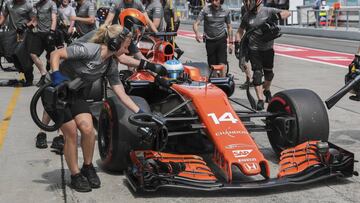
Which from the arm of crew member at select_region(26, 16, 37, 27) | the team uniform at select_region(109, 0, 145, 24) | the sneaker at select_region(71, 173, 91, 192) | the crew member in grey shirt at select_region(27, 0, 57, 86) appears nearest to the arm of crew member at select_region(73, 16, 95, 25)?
the crew member in grey shirt at select_region(27, 0, 57, 86)

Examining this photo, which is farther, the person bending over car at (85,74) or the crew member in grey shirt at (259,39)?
the crew member in grey shirt at (259,39)

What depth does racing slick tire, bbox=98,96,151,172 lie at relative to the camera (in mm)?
5312

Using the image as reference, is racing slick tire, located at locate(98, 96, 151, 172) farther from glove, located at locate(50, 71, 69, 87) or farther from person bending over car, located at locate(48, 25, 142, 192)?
glove, located at locate(50, 71, 69, 87)

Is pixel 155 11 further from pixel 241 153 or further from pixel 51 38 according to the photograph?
pixel 241 153

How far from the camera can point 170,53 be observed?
818cm

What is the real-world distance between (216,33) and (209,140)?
498cm

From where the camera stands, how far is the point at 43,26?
38.3 ft

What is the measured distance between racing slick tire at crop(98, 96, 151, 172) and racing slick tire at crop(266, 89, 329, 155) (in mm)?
1384

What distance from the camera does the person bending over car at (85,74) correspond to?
16.5ft

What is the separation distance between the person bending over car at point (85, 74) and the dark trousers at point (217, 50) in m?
5.25

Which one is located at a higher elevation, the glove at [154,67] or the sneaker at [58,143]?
the glove at [154,67]

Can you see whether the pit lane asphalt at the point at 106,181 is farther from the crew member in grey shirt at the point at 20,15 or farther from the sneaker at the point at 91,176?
the crew member in grey shirt at the point at 20,15

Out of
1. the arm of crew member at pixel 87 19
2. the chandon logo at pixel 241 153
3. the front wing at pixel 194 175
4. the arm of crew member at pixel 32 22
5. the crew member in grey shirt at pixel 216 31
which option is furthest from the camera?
the arm of crew member at pixel 87 19

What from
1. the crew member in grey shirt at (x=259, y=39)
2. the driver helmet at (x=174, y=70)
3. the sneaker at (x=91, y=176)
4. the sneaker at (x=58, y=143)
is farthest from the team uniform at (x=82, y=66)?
the crew member in grey shirt at (x=259, y=39)
